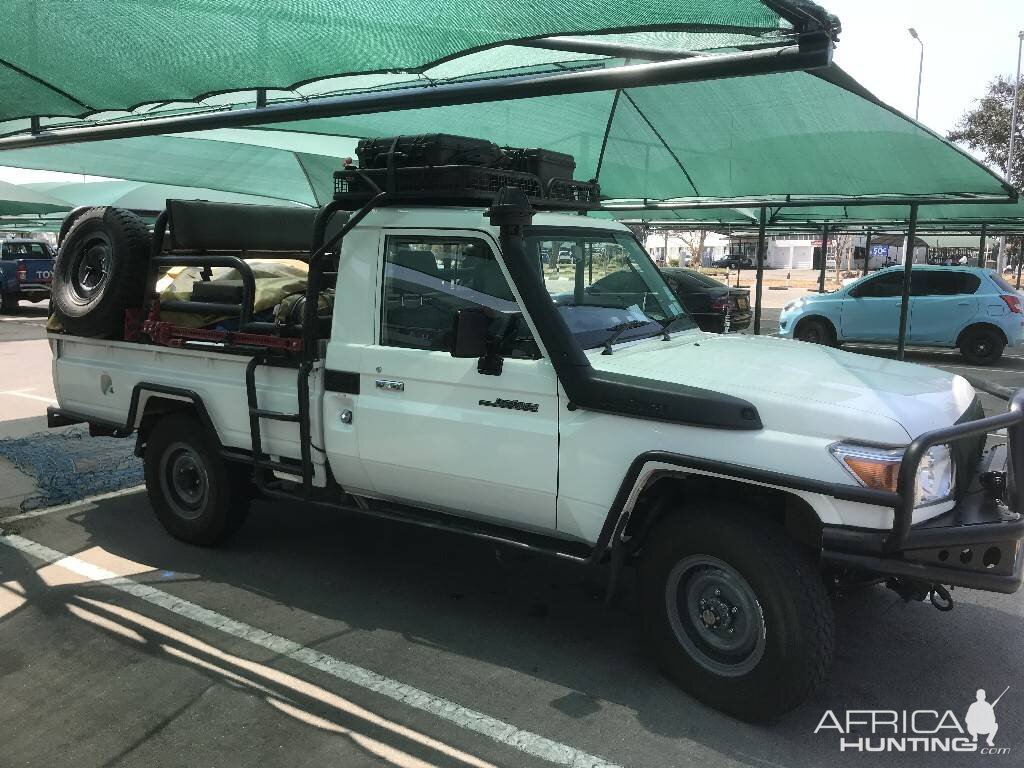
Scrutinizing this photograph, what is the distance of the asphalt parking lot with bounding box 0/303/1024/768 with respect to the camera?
336cm

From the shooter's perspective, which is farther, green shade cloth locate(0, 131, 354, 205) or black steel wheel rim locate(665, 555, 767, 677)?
green shade cloth locate(0, 131, 354, 205)

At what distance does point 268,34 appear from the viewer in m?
4.83

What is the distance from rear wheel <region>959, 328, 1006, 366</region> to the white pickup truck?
40.6 ft

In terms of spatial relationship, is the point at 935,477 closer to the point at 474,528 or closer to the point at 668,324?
the point at 668,324

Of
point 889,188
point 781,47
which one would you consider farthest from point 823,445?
point 889,188

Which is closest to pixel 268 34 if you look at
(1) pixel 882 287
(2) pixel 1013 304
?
(1) pixel 882 287

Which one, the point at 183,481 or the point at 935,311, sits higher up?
the point at 935,311

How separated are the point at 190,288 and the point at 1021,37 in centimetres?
4046

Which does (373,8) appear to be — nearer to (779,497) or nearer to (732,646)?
(779,497)

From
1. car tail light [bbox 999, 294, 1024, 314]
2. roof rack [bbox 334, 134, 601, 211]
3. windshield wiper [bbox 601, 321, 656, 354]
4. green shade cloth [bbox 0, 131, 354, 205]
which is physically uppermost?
green shade cloth [bbox 0, 131, 354, 205]

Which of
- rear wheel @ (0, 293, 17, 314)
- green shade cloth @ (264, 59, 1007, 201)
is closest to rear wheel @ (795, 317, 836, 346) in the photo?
green shade cloth @ (264, 59, 1007, 201)

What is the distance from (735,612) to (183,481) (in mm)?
3740

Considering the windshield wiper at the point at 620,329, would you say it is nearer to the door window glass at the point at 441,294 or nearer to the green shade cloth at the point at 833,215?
the door window glass at the point at 441,294

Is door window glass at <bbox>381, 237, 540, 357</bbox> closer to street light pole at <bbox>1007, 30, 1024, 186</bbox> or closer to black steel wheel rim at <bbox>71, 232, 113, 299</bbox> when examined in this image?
black steel wheel rim at <bbox>71, 232, 113, 299</bbox>
